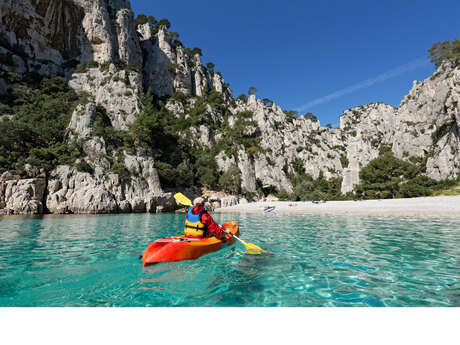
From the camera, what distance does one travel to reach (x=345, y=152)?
80.2 meters

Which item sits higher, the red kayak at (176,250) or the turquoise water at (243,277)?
the red kayak at (176,250)

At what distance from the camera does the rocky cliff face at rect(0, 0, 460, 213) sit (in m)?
27.6

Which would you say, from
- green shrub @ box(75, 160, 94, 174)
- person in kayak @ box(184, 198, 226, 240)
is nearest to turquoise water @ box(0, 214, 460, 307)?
person in kayak @ box(184, 198, 226, 240)

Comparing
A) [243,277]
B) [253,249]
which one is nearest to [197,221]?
[253,249]

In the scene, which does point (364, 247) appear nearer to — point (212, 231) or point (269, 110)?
point (212, 231)

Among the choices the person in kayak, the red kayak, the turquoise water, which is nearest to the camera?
the turquoise water

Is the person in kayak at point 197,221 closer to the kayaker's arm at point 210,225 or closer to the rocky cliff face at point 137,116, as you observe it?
the kayaker's arm at point 210,225

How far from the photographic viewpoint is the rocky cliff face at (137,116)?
90.5 feet

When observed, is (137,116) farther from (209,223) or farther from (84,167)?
(209,223)

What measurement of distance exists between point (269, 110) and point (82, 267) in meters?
79.0

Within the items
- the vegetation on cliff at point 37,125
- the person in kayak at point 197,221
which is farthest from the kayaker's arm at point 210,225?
the vegetation on cliff at point 37,125

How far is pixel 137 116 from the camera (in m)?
40.1

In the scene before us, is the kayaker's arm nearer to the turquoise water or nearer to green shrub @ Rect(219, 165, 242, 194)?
the turquoise water
